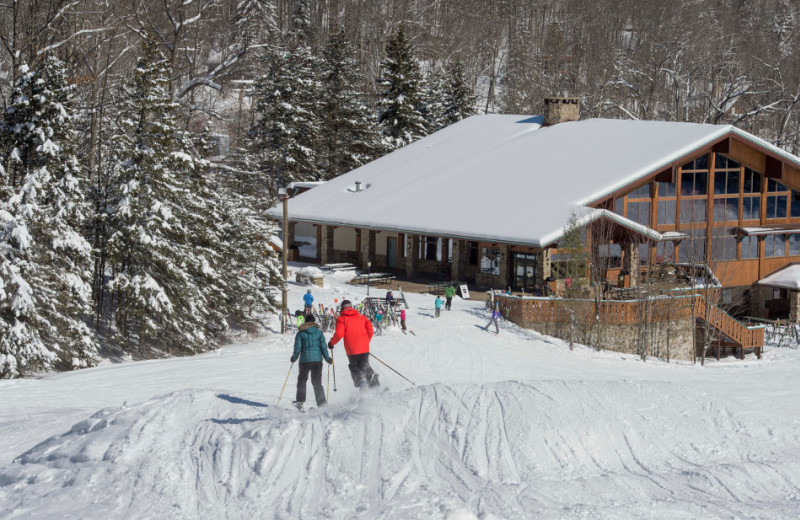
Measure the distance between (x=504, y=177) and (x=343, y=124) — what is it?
21036mm

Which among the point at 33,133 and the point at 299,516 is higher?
the point at 33,133

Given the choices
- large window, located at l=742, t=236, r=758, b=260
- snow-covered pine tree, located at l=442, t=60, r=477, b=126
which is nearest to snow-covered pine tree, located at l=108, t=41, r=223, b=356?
large window, located at l=742, t=236, r=758, b=260

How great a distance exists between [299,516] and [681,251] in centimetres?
3121

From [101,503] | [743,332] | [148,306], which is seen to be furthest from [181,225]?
[743,332]

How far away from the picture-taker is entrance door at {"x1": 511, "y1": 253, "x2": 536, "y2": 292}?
33.6 meters

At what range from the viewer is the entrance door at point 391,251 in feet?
134

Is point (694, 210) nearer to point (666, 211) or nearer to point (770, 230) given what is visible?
point (666, 211)

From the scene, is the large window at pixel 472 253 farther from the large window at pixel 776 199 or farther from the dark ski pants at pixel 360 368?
the dark ski pants at pixel 360 368

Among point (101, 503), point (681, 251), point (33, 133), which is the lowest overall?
point (101, 503)

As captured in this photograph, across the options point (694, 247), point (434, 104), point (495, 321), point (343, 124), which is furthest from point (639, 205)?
point (434, 104)

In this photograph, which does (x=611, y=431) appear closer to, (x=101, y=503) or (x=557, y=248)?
(x=101, y=503)

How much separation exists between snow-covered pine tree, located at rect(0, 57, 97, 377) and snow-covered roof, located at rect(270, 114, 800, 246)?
15.8 m

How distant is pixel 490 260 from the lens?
35.3 metres

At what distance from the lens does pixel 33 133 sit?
22188mm
